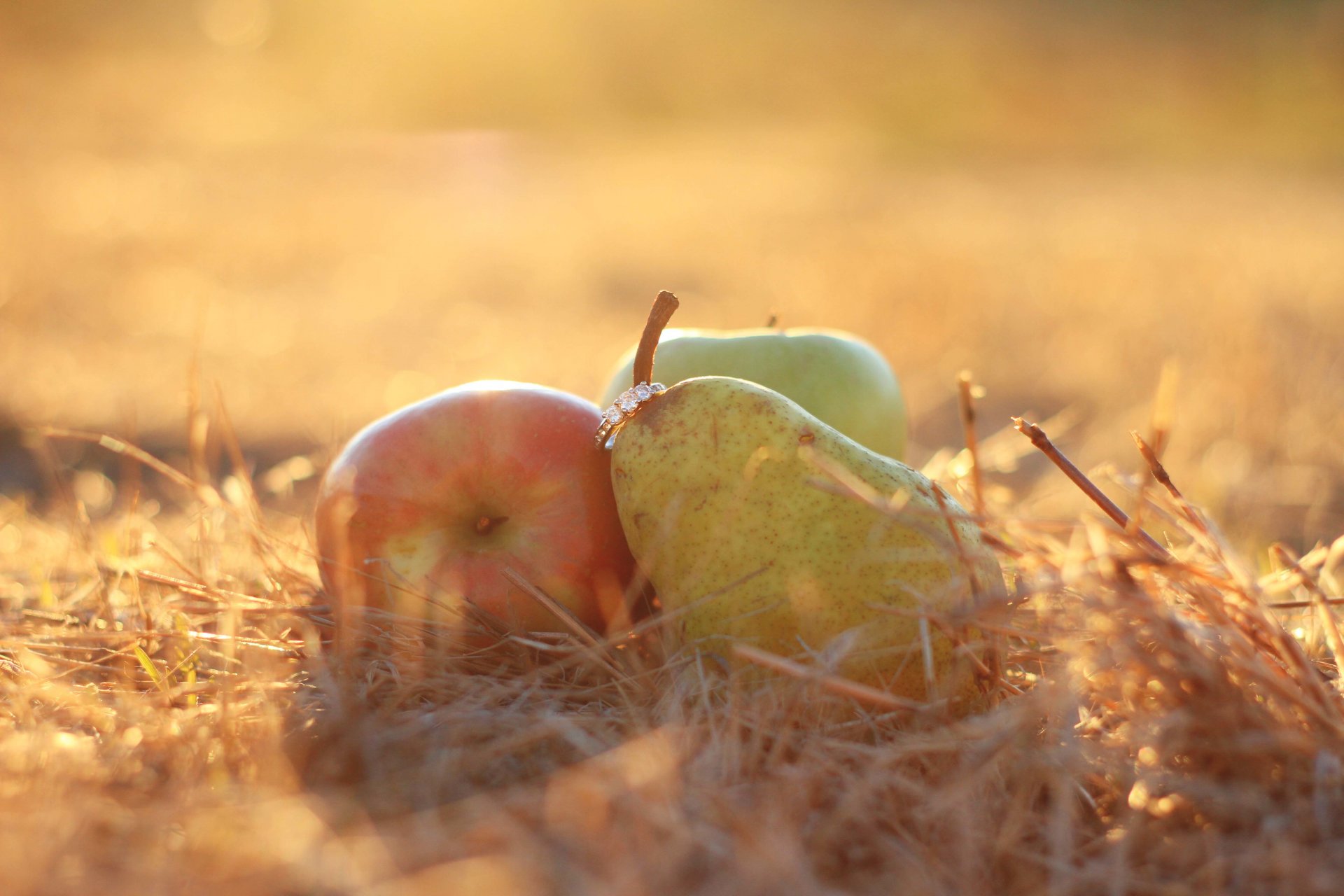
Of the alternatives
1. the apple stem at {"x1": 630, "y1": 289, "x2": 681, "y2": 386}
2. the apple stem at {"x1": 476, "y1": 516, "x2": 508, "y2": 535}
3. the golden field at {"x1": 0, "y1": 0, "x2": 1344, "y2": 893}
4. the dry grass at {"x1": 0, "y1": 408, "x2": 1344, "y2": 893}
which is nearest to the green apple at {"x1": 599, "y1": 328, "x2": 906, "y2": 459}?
the golden field at {"x1": 0, "y1": 0, "x2": 1344, "y2": 893}

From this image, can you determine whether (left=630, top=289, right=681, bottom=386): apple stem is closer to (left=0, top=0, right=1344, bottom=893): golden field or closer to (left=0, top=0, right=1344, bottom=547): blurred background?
(left=0, top=0, right=1344, bottom=893): golden field

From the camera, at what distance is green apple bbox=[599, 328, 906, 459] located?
8.75 feet

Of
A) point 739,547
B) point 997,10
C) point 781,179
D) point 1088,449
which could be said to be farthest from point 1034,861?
point 997,10

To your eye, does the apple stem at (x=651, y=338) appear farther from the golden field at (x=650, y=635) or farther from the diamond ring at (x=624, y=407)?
the golden field at (x=650, y=635)

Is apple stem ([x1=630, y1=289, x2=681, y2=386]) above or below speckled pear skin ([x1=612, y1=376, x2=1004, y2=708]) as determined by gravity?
above

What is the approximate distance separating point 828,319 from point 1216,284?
2.42 metres

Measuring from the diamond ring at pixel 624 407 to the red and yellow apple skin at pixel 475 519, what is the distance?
7cm

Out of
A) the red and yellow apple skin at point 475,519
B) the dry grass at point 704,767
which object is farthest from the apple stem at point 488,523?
the dry grass at point 704,767

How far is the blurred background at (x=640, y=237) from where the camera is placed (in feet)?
16.8

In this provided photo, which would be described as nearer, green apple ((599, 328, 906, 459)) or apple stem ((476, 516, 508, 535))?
apple stem ((476, 516, 508, 535))

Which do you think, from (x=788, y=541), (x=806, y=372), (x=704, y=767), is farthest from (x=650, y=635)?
(x=806, y=372)

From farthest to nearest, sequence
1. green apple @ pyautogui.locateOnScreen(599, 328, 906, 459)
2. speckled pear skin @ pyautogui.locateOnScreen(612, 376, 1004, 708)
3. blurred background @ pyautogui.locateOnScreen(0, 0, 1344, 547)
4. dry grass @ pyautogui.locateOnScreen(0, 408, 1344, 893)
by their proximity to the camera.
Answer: blurred background @ pyautogui.locateOnScreen(0, 0, 1344, 547) → green apple @ pyautogui.locateOnScreen(599, 328, 906, 459) → speckled pear skin @ pyautogui.locateOnScreen(612, 376, 1004, 708) → dry grass @ pyautogui.locateOnScreen(0, 408, 1344, 893)

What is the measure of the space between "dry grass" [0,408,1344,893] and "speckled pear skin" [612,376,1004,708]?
9 centimetres

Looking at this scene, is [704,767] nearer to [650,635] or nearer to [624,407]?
[650,635]
